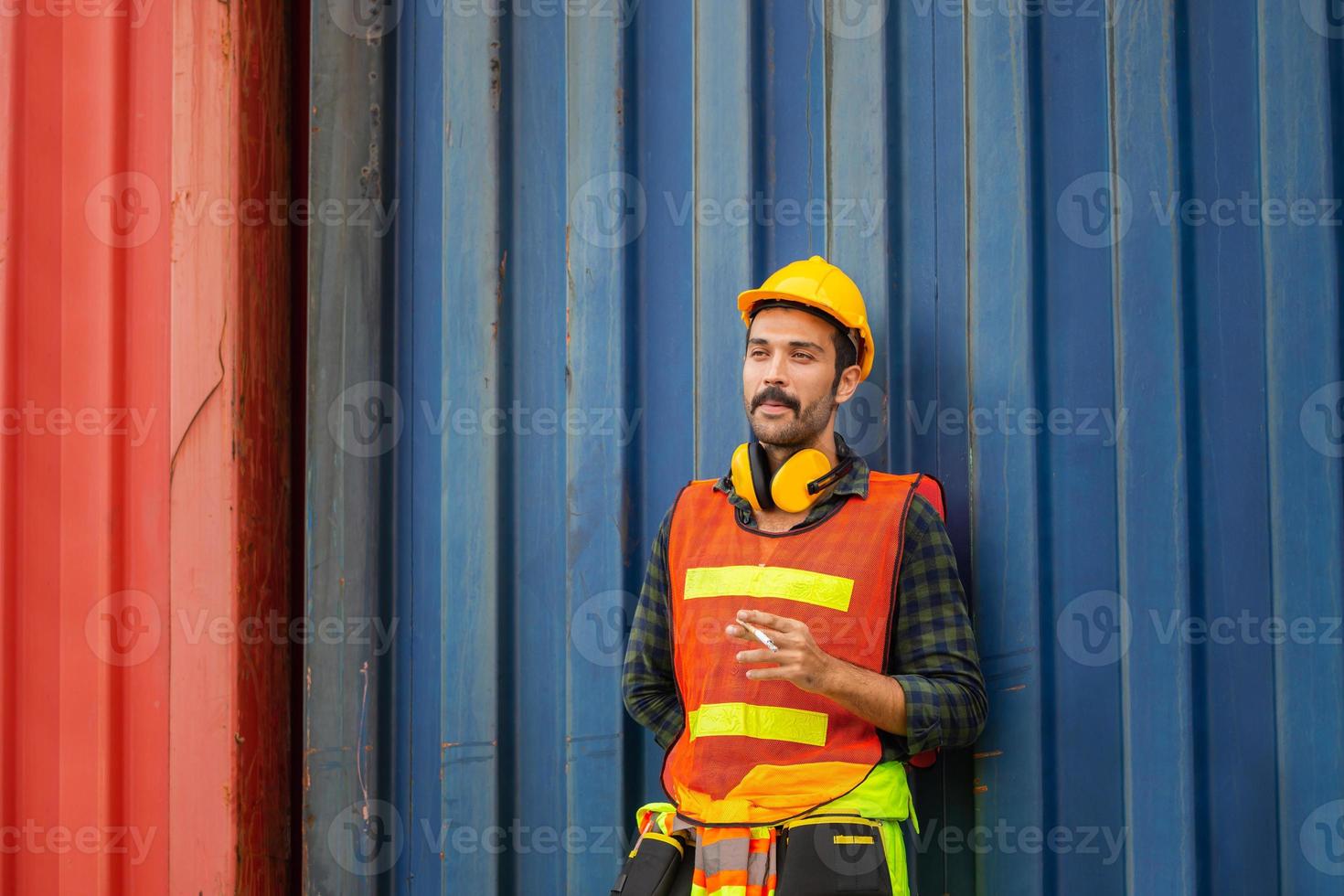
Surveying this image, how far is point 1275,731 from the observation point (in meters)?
3.00

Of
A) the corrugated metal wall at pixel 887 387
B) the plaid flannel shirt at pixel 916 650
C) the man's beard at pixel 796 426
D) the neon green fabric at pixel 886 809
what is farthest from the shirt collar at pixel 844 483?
the neon green fabric at pixel 886 809

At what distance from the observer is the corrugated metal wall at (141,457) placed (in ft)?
11.8

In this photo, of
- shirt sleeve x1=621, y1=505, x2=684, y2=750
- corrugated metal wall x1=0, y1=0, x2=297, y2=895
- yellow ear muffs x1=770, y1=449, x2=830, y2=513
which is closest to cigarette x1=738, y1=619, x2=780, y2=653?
yellow ear muffs x1=770, y1=449, x2=830, y2=513

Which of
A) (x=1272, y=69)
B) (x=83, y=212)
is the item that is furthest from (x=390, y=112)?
(x=1272, y=69)

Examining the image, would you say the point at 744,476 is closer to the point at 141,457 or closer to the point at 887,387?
the point at 887,387

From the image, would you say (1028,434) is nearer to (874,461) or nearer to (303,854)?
(874,461)

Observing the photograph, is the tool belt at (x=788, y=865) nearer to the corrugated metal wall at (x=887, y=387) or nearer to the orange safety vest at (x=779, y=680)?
the orange safety vest at (x=779, y=680)

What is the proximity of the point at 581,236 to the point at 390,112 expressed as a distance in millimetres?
770

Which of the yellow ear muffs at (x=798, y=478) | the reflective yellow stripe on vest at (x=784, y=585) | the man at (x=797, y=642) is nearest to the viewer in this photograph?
the man at (x=797, y=642)

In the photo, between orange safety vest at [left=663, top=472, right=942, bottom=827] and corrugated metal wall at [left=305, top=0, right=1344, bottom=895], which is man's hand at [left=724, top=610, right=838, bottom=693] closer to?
orange safety vest at [left=663, top=472, right=942, bottom=827]

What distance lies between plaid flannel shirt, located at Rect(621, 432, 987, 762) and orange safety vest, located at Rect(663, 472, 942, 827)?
49 millimetres

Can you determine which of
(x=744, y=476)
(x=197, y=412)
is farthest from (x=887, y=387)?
(x=197, y=412)

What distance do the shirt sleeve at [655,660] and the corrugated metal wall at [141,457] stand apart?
1.23 metres

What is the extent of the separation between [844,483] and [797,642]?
56 centimetres
